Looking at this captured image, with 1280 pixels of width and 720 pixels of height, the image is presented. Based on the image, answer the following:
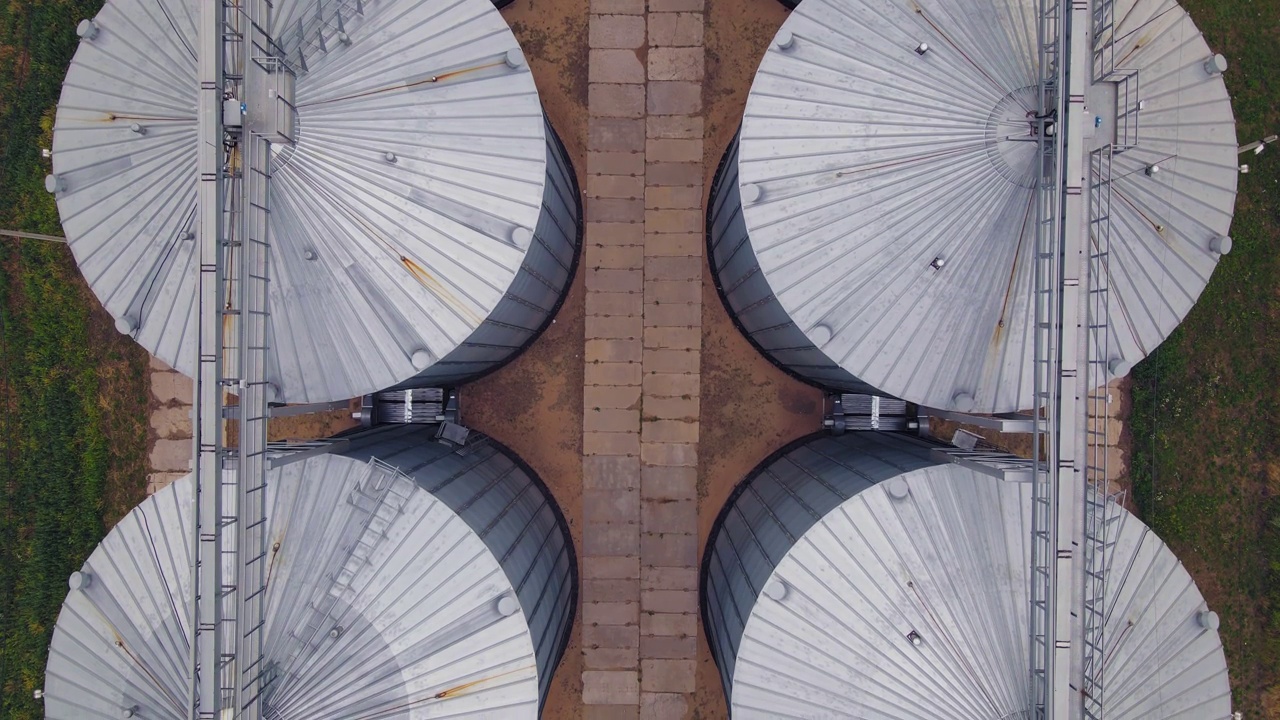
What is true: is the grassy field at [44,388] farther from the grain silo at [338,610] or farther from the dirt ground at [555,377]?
the dirt ground at [555,377]

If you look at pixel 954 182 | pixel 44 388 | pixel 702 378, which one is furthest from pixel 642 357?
pixel 44 388

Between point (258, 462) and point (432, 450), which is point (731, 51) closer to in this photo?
point (432, 450)

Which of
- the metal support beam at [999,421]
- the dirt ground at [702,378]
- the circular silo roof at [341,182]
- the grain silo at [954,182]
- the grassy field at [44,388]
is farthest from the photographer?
the grassy field at [44,388]

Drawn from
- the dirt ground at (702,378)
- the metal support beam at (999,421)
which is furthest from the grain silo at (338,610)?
the metal support beam at (999,421)

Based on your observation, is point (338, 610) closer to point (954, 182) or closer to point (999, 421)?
point (999, 421)

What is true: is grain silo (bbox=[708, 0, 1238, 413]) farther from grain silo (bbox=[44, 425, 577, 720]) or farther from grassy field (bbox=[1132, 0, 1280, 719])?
grain silo (bbox=[44, 425, 577, 720])

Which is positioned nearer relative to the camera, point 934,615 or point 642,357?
point 934,615
